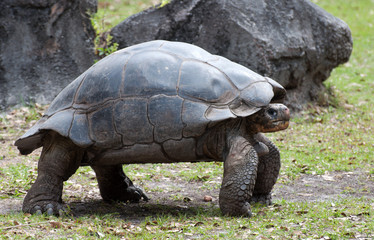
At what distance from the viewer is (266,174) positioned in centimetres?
503

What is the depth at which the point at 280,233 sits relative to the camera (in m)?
4.02

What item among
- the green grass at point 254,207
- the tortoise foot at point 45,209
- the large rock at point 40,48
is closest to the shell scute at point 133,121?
the green grass at point 254,207

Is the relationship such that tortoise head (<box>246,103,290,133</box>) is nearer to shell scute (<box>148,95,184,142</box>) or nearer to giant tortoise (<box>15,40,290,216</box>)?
giant tortoise (<box>15,40,290,216</box>)

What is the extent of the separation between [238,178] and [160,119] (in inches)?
29.2

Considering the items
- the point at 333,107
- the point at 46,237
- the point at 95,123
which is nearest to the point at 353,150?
the point at 333,107

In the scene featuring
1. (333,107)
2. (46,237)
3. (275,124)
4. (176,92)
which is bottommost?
(333,107)

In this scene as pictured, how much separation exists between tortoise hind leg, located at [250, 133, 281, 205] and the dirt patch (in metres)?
0.36

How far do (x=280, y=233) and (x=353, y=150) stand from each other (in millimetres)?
3580

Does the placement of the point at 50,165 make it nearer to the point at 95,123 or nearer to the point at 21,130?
the point at 95,123

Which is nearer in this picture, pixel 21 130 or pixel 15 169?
pixel 15 169

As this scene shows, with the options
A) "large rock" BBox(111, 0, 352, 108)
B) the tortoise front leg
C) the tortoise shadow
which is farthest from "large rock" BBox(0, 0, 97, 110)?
the tortoise front leg

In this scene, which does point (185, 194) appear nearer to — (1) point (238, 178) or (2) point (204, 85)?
(1) point (238, 178)

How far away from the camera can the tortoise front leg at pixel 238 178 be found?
4352mm

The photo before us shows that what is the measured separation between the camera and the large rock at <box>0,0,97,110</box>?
340 inches
